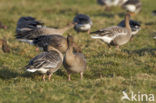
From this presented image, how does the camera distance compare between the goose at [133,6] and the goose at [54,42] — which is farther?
the goose at [133,6]

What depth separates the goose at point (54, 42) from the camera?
12.6 meters

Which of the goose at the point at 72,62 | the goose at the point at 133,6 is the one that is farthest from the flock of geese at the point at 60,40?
the goose at the point at 133,6

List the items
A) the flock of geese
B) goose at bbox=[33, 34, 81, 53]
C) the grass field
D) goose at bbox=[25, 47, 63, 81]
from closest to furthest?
the grass field < goose at bbox=[25, 47, 63, 81] < the flock of geese < goose at bbox=[33, 34, 81, 53]

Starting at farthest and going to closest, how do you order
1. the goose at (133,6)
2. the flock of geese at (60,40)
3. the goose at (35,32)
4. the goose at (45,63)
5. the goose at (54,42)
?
the goose at (133,6)
the goose at (35,32)
the goose at (54,42)
the flock of geese at (60,40)
the goose at (45,63)

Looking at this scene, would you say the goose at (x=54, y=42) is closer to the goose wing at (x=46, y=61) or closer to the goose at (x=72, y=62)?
the goose wing at (x=46, y=61)

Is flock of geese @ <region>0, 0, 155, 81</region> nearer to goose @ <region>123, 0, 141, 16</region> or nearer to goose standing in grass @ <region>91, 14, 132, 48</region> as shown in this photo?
goose standing in grass @ <region>91, 14, 132, 48</region>

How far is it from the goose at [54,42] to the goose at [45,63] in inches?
79.3

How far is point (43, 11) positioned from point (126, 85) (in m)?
16.7

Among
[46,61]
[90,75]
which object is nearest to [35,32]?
[90,75]

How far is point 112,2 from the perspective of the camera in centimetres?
2847

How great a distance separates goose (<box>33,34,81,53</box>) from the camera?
41.5 feet

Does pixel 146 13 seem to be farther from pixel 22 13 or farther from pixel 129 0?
pixel 22 13

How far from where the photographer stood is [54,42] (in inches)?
500

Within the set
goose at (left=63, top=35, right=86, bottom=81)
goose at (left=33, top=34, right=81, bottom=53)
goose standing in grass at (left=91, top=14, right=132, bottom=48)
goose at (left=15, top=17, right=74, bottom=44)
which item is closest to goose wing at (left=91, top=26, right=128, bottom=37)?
goose standing in grass at (left=91, top=14, right=132, bottom=48)
